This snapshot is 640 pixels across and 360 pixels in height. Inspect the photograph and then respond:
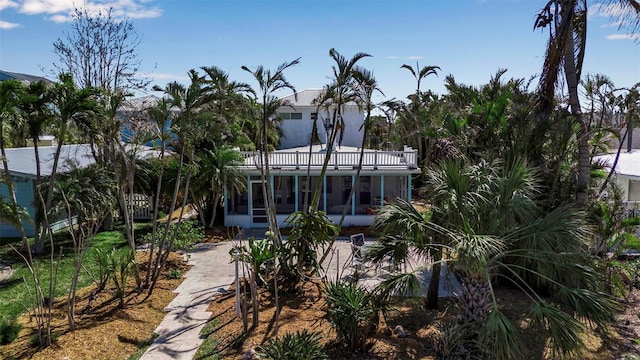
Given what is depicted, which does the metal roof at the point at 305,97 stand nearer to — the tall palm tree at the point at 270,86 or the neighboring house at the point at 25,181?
the neighboring house at the point at 25,181

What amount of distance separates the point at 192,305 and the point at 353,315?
15.4 ft

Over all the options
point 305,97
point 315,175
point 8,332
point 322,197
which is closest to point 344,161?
point 315,175

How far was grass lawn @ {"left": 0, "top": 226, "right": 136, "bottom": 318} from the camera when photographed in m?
10.5

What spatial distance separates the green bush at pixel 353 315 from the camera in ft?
26.1

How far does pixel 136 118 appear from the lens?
43.1 ft

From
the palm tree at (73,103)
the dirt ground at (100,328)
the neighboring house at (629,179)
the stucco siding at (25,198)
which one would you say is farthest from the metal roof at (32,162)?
the neighboring house at (629,179)

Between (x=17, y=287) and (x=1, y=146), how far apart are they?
3765 mm

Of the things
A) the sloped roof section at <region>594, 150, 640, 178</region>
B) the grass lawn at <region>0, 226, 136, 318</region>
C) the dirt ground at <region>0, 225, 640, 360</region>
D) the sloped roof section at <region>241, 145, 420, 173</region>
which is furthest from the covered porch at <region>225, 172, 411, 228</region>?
the sloped roof section at <region>594, 150, 640, 178</region>

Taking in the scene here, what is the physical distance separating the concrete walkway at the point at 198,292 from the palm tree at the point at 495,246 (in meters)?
0.88

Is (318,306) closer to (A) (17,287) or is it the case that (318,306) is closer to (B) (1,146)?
(A) (17,287)

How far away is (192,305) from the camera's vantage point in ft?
35.5

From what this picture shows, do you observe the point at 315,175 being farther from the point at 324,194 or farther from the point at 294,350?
the point at 294,350

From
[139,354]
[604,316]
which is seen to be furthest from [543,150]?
[139,354]

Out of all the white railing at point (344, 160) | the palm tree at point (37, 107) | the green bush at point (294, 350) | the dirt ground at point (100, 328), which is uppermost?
the palm tree at point (37, 107)
